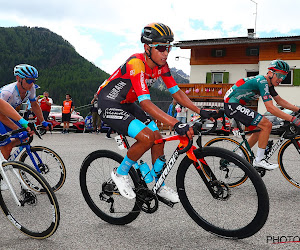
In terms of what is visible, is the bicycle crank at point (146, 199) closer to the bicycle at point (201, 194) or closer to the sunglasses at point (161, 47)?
the bicycle at point (201, 194)

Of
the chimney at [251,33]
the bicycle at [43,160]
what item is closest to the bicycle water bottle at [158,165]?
the bicycle at [43,160]

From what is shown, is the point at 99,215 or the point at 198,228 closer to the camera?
the point at 198,228

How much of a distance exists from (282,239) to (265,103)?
253 centimetres

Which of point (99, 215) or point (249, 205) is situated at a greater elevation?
point (249, 205)

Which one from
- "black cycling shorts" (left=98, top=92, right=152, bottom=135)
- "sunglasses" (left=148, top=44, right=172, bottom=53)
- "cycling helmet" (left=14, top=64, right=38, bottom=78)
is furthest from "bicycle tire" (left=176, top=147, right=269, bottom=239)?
"cycling helmet" (left=14, top=64, right=38, bottom=78)

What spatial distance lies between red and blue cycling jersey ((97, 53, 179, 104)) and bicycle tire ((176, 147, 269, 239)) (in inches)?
32.1

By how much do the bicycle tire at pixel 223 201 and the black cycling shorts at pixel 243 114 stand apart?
7.13 ft

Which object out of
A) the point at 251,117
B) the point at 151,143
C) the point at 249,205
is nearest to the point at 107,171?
the point at 151,143

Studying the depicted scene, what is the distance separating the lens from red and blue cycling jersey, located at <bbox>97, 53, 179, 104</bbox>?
10.4 ft

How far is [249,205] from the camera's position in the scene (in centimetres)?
296

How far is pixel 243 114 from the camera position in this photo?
5324 mm

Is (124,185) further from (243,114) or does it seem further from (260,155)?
(243,114)

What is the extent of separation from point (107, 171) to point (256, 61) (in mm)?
32910

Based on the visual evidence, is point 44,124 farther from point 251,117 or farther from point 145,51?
point 251,117
